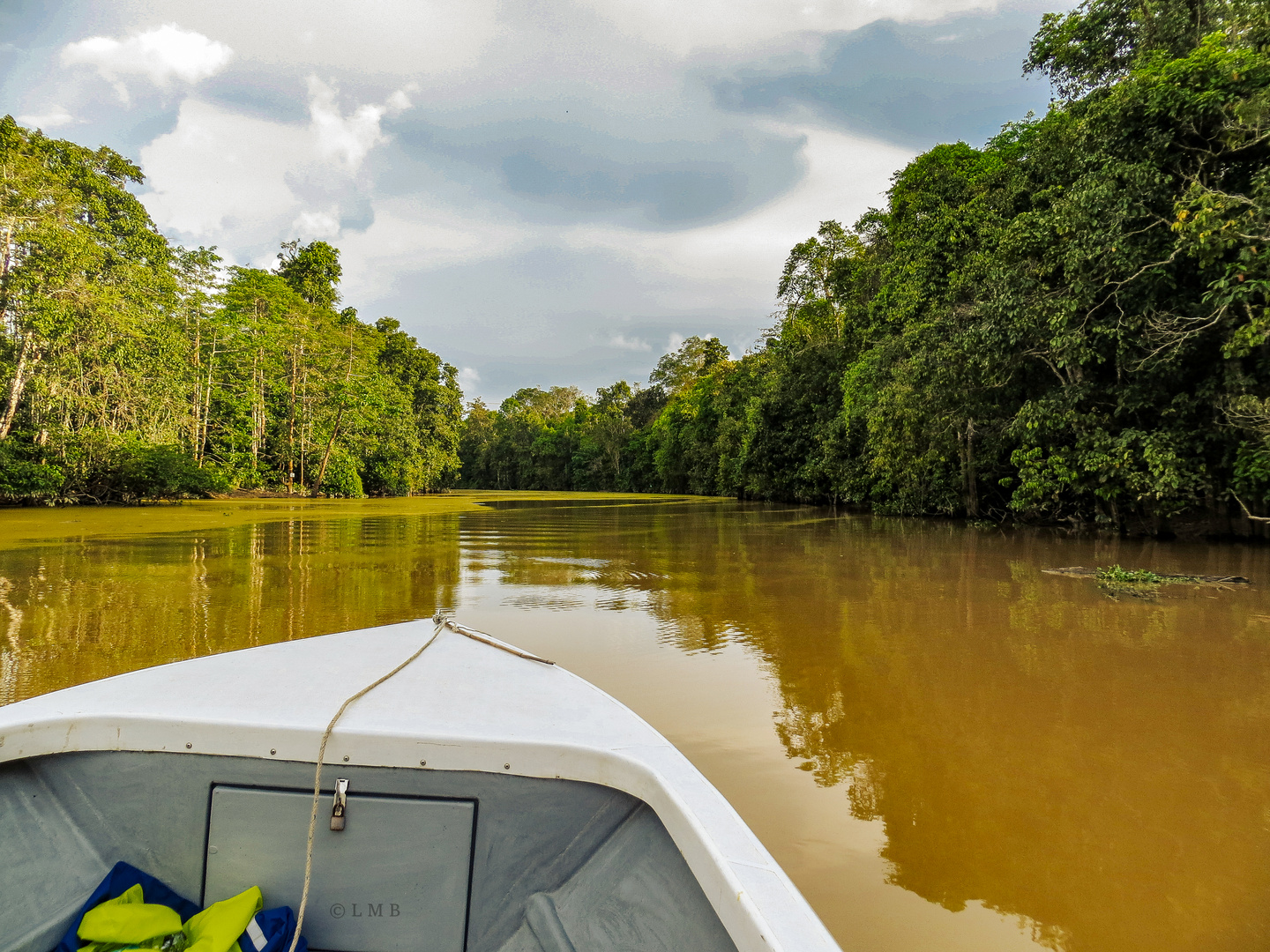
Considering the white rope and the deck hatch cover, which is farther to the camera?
the deck hatch cover

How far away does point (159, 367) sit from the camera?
61.0 feet

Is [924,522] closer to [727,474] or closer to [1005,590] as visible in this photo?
[1005,590]

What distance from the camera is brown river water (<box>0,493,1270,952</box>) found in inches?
75.4

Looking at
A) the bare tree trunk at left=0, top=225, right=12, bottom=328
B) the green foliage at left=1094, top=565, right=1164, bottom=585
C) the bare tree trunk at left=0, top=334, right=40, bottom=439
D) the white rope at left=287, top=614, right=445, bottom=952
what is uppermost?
the bare tree trunk at left=0, top=225, right=12, bottom=328

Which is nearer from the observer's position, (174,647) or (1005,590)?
(174,647)

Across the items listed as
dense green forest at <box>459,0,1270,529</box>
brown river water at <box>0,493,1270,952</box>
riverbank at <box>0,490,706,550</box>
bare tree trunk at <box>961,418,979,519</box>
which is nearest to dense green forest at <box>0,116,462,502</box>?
riverbank at <box>0,490,706,550</box>

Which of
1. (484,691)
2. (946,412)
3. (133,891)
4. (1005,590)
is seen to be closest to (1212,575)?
(1005,590)

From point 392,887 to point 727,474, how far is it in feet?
117

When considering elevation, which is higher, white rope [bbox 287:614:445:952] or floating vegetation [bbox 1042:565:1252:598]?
white rope [bbox 287:614:445:952]

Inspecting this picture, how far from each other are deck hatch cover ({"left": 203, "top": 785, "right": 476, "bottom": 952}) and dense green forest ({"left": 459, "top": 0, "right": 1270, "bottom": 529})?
400 inches

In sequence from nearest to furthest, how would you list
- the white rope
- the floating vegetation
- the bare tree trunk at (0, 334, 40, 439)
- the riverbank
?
the white rope
the floating vegetation
the riverbank
the bare tree trunk at (0, 334, 40, 439)

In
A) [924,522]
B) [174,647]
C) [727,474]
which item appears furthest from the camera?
[727,474]

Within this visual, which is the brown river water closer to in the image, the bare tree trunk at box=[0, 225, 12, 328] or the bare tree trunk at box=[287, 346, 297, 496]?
the bare tree trunk at box=[0, 225, 12, 328]

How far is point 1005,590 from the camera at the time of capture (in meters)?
6.54
